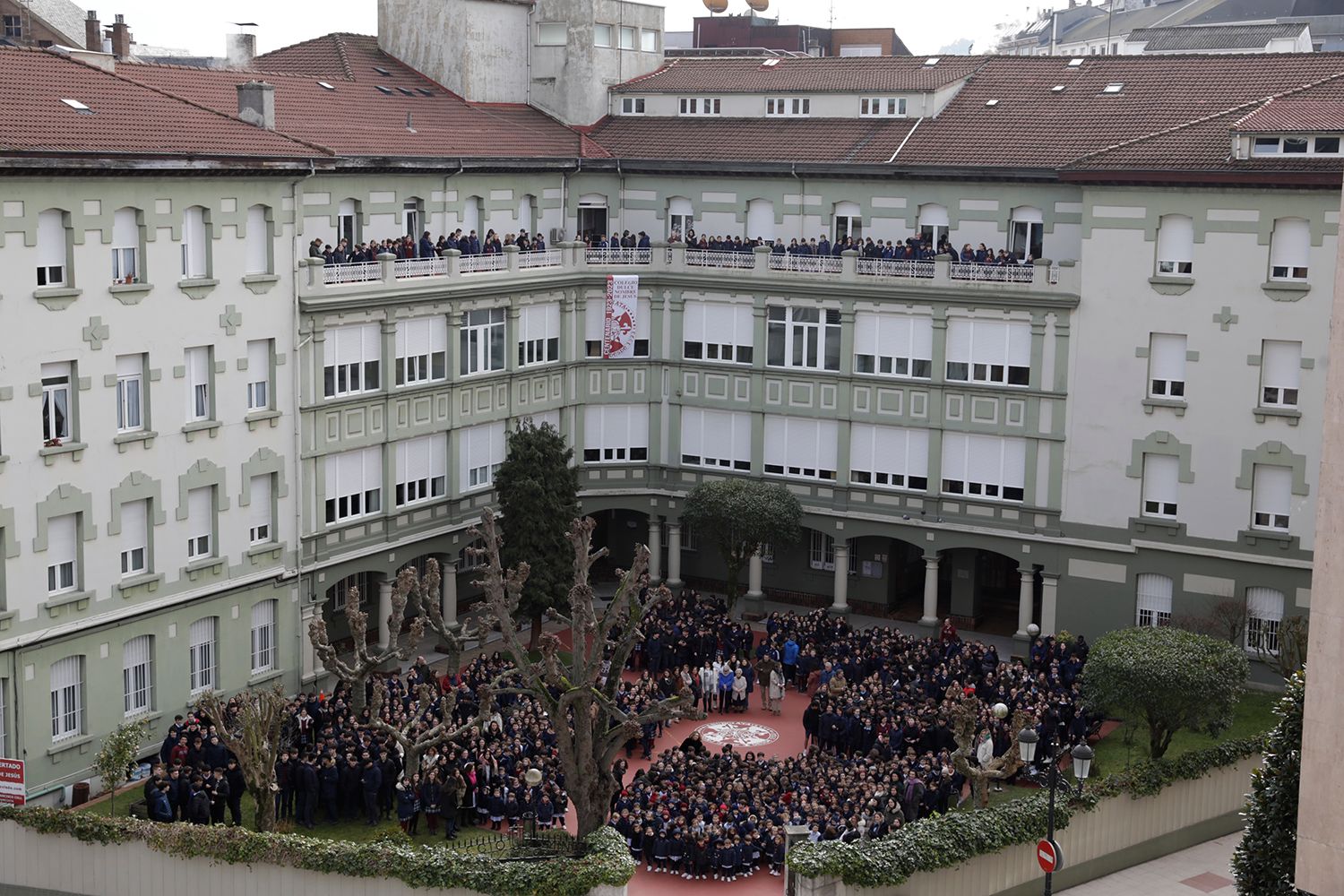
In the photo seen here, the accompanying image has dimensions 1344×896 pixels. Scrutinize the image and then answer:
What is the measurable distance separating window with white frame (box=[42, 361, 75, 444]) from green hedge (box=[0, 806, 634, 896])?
9548 millimetres

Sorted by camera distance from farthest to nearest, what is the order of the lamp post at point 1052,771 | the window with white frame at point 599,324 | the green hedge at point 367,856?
the window with white frame at point 599,324
the lamp post at point 1052,771
the green hedge at point 367,856

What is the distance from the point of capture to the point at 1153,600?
167 ft

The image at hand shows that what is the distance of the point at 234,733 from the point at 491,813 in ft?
19.4

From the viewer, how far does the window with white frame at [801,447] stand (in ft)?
181

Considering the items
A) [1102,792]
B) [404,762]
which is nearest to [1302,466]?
[1102,792]

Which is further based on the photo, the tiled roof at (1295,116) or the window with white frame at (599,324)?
the window with white frame at (599,324)

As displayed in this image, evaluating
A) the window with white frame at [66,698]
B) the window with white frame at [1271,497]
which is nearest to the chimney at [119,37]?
the window with white frame at [66,698]

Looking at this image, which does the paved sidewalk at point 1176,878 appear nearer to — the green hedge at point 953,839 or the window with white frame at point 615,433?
the green hedge at point 953,839

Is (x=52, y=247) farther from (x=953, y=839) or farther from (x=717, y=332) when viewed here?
(x=953, y=839)

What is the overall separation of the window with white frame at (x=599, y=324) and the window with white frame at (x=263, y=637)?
1508 centimetres

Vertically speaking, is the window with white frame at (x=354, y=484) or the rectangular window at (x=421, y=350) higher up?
the rectangular window at (x=421, y=350)

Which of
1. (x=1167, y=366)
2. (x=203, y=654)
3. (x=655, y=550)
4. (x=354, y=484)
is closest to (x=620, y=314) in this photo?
(x=655, y=550)

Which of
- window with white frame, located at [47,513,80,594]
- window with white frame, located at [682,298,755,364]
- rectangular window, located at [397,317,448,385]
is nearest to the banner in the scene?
window with white frame, located at [682,298,755,364]

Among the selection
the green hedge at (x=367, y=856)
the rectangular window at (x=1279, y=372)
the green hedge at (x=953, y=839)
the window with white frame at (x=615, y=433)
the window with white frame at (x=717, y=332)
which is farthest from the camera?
the window with white frame at (x=615, y=433)
